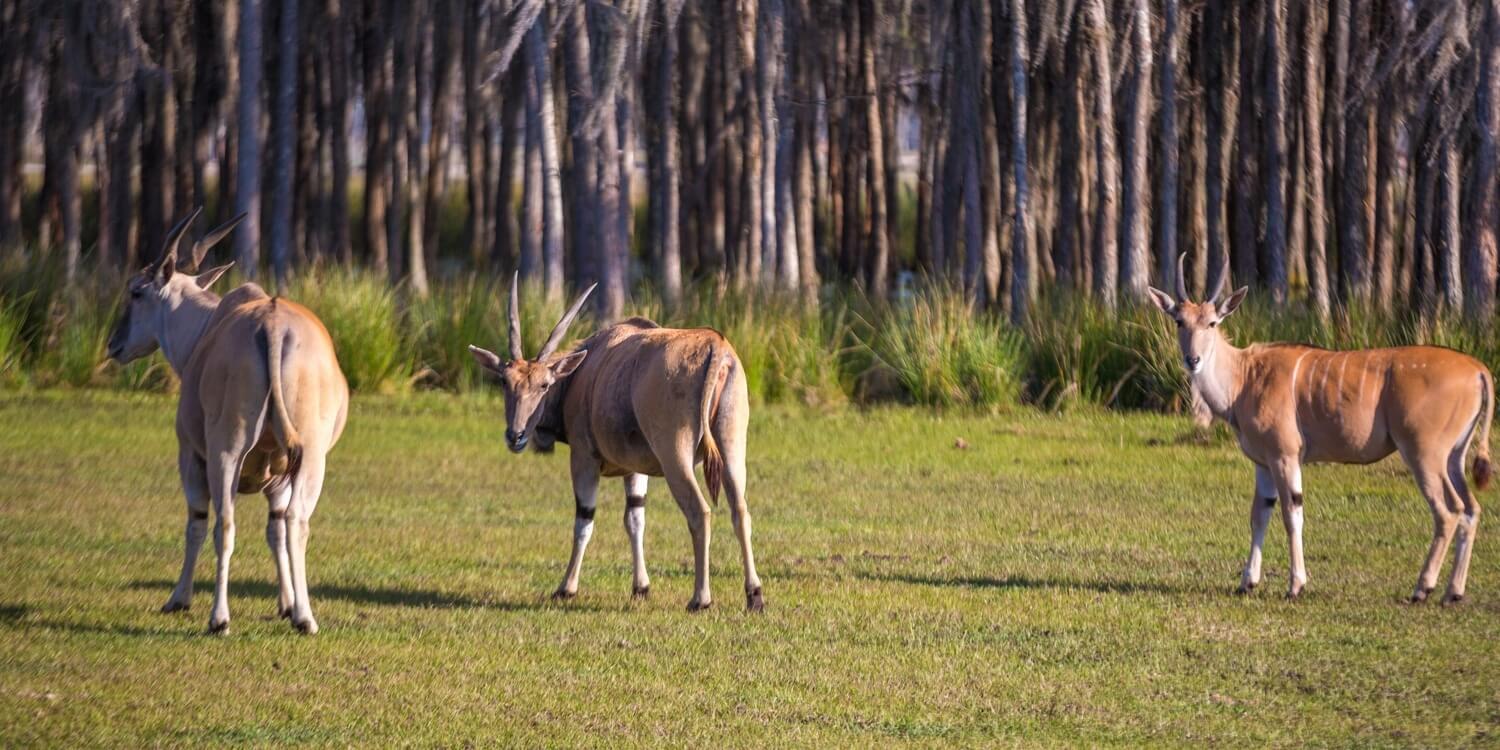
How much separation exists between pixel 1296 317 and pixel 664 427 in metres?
Result: 12.0

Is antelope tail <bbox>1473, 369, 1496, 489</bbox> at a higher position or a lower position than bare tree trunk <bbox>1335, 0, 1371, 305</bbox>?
lower

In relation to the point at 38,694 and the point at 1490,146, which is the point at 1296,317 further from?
the point at 38,694

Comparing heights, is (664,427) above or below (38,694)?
above

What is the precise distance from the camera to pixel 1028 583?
1077 cm

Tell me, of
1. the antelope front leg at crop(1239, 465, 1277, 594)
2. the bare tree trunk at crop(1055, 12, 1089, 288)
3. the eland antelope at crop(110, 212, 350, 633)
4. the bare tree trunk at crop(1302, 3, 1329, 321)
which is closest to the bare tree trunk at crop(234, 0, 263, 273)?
the bare tree trunk at crop(1055, 12, 1089, 288)

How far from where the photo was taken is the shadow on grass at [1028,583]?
34.6 feet

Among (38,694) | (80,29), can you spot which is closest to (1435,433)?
(38,694)

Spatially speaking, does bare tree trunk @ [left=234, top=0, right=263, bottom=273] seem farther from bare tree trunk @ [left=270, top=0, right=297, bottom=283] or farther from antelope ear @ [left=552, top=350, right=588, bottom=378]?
antelope ear @ [left=552, top=350, right=588, bottom=378]

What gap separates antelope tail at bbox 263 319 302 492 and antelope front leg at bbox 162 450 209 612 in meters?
0.72

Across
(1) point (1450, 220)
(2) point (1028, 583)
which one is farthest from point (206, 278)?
(1) point (1450, 220)

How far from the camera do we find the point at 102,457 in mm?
16078

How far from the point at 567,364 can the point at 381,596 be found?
166cm

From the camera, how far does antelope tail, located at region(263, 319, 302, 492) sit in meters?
8.80

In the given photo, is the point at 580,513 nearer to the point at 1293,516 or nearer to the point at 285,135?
the point at 1293,516
